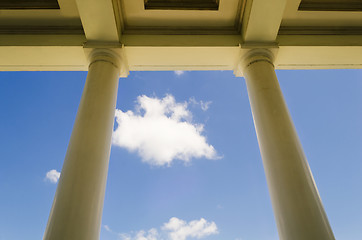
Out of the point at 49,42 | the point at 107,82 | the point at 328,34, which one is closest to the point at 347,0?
the point at 328,34

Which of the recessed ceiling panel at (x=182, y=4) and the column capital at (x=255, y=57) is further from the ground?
the recessed ceiling panel at (x=182, y=4)

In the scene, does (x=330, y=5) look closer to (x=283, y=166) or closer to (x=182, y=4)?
(x=182, y=4)

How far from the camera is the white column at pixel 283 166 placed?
48.8ft

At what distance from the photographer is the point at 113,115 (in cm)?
2092

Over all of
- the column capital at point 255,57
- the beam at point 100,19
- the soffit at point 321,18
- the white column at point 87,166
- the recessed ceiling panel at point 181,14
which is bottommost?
the white column at point 87,166

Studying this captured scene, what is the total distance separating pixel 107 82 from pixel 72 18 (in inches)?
381

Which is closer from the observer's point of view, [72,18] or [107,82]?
→ [107,82]

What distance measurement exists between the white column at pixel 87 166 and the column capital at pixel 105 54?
2.88ft

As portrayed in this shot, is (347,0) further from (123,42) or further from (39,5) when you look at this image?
(39,5)

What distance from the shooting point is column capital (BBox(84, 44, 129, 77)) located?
78.0 feet

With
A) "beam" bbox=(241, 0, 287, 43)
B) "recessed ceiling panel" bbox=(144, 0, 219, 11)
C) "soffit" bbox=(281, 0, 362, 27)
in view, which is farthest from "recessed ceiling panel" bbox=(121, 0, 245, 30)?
"soffit" bbox=(281, 0, 362, 27)

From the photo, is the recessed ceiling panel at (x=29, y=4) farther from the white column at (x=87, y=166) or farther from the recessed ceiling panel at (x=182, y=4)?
the recessed ceiling panel at (x=182, y=4)

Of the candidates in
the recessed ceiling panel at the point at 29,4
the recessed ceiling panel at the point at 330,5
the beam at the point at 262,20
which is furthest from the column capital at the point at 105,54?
the recessed ceiling panel at the point at 330,5

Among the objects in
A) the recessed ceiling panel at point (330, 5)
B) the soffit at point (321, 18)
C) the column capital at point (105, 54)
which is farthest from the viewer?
the soffit at point (321, 18)
